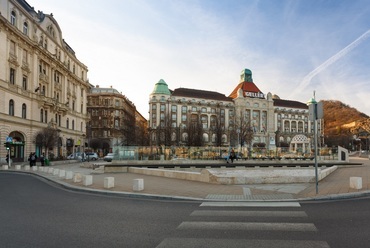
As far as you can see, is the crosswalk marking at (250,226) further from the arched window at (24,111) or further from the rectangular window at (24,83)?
the rectangular window at (24,83)

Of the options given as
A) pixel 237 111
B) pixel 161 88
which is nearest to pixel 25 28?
pixel 161 88

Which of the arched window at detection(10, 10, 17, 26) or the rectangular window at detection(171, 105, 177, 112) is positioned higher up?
the arched window at detection(10, 10, 17, 26)

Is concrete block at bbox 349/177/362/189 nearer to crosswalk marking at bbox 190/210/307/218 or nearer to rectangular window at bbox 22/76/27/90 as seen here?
crosswalk marking at bbox 190/210/307/218

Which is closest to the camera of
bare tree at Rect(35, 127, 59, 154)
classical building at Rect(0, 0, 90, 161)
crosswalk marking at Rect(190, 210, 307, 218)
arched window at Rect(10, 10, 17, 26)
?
crosswalk marking at Rect(190, 210, 307, 218)

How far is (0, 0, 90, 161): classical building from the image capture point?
43969 millimetres

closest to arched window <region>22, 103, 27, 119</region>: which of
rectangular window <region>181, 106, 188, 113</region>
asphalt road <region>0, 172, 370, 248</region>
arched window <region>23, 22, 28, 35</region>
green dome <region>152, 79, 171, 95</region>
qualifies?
arched window <region>23, 22, 28, 35</region>

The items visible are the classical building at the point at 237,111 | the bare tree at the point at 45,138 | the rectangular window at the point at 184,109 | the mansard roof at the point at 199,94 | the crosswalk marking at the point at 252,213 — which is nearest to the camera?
the crosswalk marking at the point at 252,213

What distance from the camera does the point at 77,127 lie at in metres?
73.9

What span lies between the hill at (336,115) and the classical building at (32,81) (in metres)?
120

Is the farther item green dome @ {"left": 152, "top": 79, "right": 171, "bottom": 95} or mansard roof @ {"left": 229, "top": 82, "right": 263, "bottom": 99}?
mansard roof @ {"left": 229, "top": 82, "right": 263, "bottom": 99}

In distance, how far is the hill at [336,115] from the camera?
141 m

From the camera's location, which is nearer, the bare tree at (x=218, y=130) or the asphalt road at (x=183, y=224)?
the asphalt road at (x=183, y=224)

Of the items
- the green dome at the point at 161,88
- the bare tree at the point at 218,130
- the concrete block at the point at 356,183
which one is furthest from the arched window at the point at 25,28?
the green dome at the point at 161,88

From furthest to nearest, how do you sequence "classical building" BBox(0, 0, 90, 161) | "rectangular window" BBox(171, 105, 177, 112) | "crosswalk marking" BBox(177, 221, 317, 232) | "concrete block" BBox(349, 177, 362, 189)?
"rectangular window" BBox(171, 105, 177, 112)
"classical building" BBox(0, 0, 90, 161)
"concrete block" BBox(349, 177, 362, 189)
"crosswalk marking" BBox(177, 221, 317, 232)
